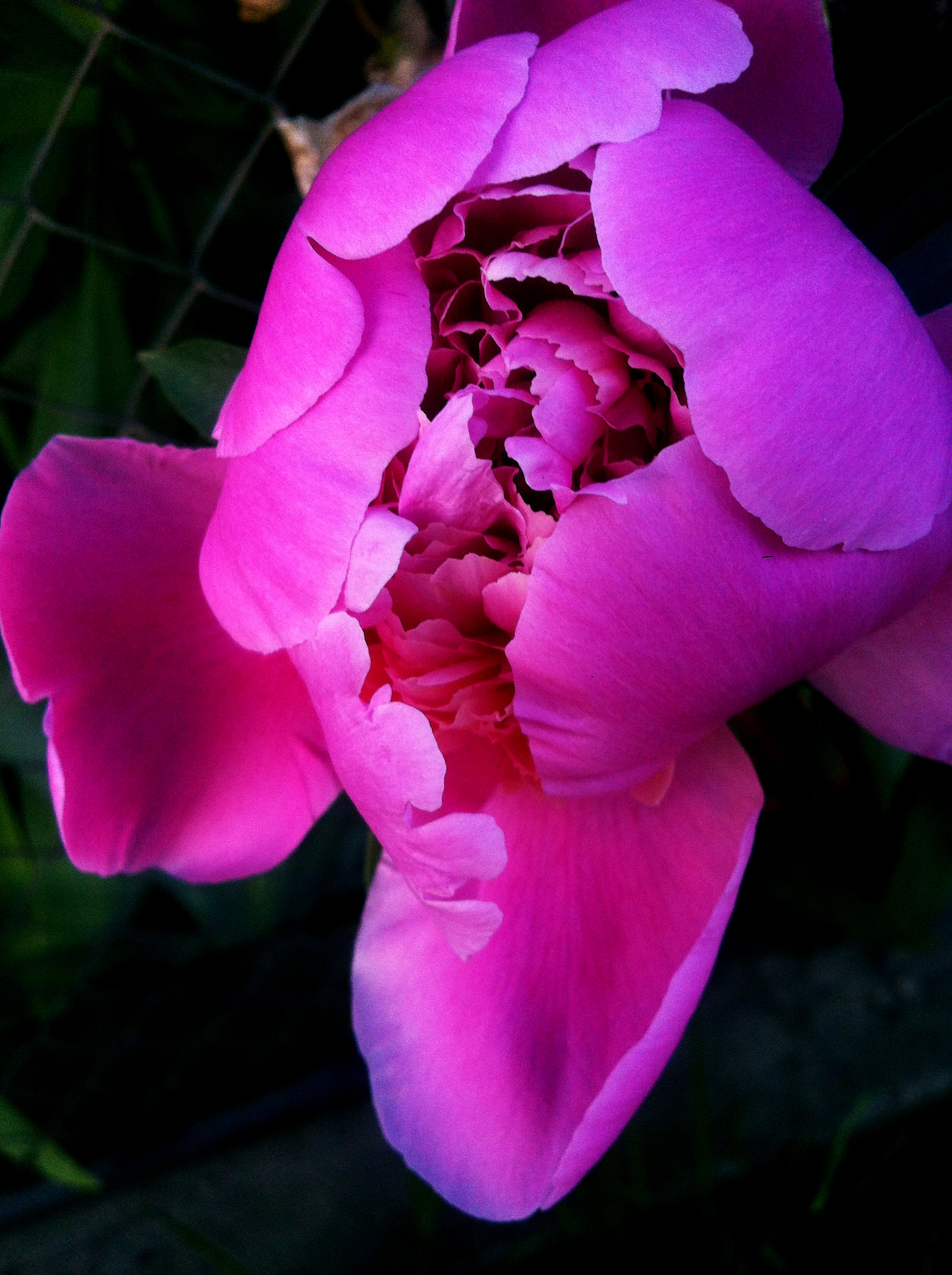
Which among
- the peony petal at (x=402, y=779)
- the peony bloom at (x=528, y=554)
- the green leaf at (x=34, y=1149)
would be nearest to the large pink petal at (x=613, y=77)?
the peony bloom at (x=528, y=554)

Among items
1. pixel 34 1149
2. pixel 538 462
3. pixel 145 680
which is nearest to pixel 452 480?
pixel 538 462

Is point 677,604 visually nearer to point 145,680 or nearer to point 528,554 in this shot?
point 528,554

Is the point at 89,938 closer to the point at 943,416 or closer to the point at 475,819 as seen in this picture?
the point at 475,819

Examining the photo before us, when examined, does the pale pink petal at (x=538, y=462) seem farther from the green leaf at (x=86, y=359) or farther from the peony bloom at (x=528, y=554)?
the green leaf at (x=86, y=359)

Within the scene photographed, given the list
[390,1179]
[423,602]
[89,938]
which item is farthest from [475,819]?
[390,1179]

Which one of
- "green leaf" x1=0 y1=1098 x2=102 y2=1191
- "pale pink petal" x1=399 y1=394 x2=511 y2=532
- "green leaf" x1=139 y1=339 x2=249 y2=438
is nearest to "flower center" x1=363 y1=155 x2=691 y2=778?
"pale pink petal" x1=399 y1=394 x2=511 y2=532
